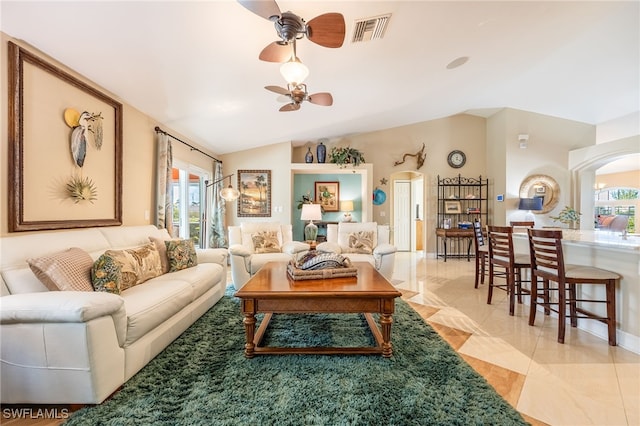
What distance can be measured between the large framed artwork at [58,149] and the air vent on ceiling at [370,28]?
2593 millimetres

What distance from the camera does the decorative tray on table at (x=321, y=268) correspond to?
2340 mm

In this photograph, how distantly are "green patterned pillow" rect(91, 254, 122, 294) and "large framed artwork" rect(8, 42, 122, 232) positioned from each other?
62 cm

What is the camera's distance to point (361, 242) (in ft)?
13.7

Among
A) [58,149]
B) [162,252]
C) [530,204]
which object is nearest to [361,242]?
[162,252]

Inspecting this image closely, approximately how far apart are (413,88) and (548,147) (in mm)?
3917

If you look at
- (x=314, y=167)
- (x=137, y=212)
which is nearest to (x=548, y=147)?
(x=314, y=167)

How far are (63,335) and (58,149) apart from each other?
1.67m

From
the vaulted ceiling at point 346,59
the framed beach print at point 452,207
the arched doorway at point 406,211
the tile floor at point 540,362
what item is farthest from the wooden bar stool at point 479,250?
the arched doorway at point 406,211

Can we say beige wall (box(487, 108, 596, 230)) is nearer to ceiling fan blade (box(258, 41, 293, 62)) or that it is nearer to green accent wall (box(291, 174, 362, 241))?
green accent wall (box(291, 174, 362, 241))

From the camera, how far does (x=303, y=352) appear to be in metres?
2.06

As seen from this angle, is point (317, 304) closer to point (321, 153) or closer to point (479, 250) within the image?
point (479, 250)

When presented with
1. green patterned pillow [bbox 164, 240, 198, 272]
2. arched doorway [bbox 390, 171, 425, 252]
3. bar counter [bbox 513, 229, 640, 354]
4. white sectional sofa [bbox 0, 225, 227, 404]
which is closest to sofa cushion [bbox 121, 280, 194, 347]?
white sectional sofa [bbox 0, 225, 227, 404]

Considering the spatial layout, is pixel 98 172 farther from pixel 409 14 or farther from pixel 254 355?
pixel 409 14

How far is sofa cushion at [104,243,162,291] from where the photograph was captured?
2270 millimetres
